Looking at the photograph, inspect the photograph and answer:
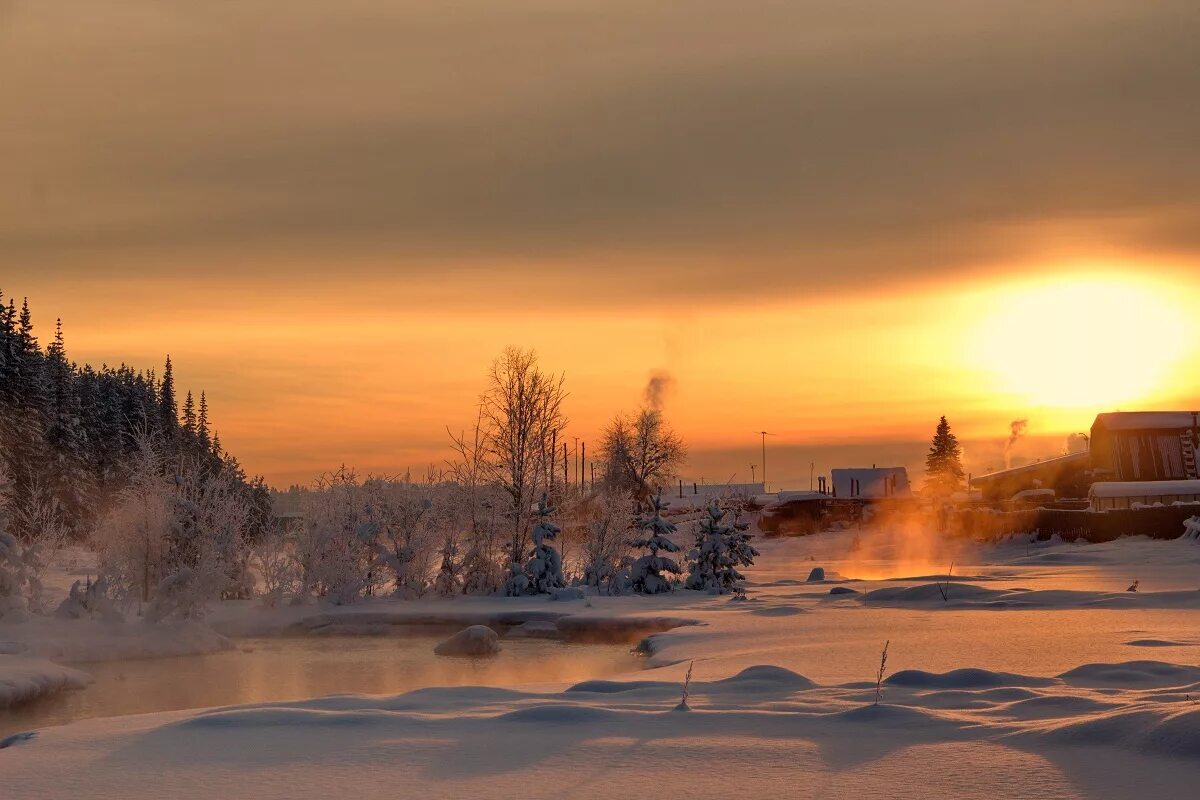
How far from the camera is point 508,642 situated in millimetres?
27625

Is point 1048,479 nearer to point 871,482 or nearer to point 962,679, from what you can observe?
point 871,482

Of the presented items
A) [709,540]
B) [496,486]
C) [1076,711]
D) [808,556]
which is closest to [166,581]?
[496,486]

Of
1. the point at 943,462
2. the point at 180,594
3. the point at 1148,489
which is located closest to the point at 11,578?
the point at 180,594

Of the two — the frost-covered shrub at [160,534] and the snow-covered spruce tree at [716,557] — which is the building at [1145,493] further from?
the frost-covered shrub at [160,534]

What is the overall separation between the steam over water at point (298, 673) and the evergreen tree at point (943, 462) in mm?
78768

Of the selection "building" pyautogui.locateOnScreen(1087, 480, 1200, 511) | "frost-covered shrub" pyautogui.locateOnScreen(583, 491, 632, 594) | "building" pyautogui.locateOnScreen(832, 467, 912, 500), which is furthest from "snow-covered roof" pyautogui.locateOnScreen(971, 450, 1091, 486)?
"frost-covered shrub" pyautogui.locateOnScreen(583, 491, 632, 594)

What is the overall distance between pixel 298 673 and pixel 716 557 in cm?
1829

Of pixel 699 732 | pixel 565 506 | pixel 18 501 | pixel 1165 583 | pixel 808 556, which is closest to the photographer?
pixel 699 732

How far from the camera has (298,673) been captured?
22.0 metres

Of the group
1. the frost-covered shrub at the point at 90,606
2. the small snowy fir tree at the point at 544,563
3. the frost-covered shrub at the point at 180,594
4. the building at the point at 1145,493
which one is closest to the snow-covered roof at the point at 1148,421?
the building at the point at 1145,493

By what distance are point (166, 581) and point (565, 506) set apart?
60.0 ft

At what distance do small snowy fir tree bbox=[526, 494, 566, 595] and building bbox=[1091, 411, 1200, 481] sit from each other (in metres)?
42.2

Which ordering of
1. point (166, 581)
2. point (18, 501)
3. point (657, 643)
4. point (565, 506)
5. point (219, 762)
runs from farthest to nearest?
point (18, 501) < point (565, 506) < point (166, 581) < point (657, 643) < point (219, 762)

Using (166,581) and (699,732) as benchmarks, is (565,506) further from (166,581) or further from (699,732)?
(699,732)
